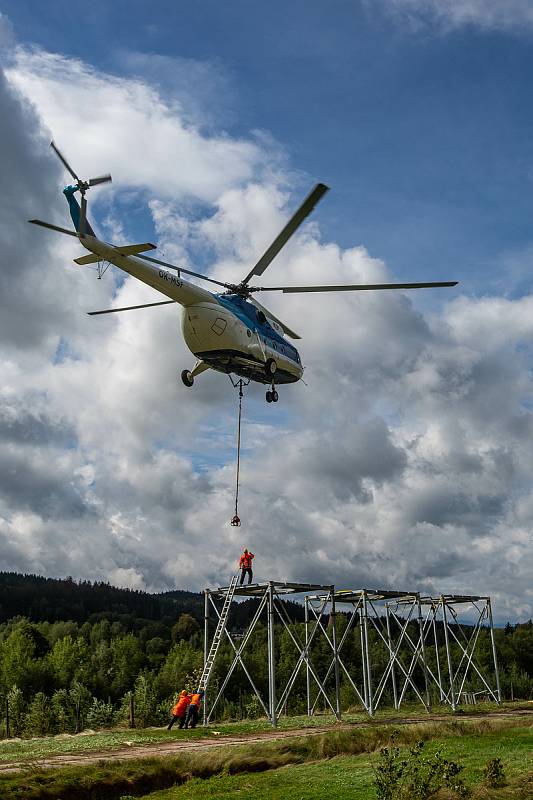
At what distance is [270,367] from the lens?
3059cm

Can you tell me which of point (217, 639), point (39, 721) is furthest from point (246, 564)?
point (39, 721)

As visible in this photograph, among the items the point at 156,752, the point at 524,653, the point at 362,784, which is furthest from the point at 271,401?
the point at 524,653

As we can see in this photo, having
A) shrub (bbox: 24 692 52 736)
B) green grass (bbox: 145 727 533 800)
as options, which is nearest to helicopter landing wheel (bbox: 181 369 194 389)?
green grass (bbox: 145 727 533 800)

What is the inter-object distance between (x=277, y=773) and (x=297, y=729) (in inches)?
302

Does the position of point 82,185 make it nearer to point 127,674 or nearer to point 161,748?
point 161,748

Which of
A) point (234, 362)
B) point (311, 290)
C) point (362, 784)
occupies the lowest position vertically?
point (362, 784)

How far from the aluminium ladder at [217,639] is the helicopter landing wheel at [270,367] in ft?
27.1

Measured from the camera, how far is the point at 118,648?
99.2 m

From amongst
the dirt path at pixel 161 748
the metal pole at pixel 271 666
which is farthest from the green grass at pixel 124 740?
the metal pole at pixel 271 666

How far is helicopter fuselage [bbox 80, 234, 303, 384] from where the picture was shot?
25.0 meters

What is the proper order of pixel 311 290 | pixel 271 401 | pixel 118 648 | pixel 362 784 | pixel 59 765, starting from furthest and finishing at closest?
pixel 118 648, pixel 271 401, pixel 311 290, pixel 59 765, pixel 362 784

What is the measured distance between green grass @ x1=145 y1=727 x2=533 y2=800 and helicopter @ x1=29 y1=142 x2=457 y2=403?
44.8 ft

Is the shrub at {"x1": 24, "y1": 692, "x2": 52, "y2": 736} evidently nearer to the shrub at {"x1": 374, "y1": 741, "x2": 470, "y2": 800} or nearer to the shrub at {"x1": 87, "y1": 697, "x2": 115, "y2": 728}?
the shrub at {"x1": 87, "y1": 697, "x2": 115, "y2": 728}

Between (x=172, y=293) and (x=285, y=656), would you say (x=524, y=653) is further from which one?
(x=172, y=293)
